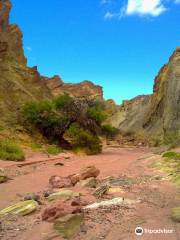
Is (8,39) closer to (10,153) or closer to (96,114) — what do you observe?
(96,114)

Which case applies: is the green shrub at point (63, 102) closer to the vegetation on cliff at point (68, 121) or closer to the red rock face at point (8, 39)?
the vegetation on cliff at point (68, 121)

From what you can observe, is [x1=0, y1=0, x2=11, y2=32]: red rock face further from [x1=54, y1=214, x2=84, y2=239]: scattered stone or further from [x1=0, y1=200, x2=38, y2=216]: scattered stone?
[x1=54, y1=214, x2=84, y2=239]: scattered stone

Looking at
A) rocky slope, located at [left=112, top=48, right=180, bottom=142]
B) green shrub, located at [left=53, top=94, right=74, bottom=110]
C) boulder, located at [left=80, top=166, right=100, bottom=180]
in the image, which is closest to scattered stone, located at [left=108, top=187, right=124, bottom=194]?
boulder, located at [left=80, top=166, right=100, bottom=180]

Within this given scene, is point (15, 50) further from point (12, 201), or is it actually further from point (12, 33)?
point (12, 201)

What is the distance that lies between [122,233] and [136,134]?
51651 mm

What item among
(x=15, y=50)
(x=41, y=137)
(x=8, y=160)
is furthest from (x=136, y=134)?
(x=8, y=160)

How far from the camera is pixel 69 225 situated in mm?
6188

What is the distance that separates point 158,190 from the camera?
345 inches

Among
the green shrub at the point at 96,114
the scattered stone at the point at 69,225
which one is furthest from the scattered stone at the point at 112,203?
the green shrub at the point at 96,114

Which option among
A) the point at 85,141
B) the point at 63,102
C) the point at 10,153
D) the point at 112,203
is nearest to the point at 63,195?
the point at 112,203

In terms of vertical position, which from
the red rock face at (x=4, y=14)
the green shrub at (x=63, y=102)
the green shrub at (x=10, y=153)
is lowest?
the green shrub at (x=10, y=153)

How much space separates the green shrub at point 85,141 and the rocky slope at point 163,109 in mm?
12472

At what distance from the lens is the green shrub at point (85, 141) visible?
93.0 feet

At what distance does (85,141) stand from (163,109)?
26.4 m
